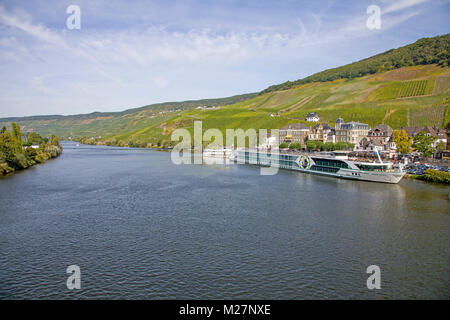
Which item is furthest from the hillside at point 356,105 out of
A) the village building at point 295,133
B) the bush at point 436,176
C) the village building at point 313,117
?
the bush at point 436,176

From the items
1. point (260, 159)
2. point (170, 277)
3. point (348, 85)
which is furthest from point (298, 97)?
point (170, 277)

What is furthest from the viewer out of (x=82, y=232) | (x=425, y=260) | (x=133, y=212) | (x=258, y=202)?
(x=258, y=202)

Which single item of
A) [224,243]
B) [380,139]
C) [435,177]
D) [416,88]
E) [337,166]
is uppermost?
[416,88]

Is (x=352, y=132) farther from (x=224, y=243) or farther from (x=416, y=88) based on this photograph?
(x=224, y=243)

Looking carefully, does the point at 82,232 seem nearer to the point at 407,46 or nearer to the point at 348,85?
the point at 348,85

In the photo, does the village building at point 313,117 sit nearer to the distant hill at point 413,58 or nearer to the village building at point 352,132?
the village building at point 352,132

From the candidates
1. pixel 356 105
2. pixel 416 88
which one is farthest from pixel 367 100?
pixel 416 88
